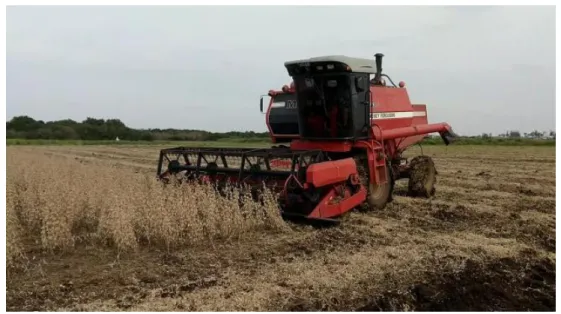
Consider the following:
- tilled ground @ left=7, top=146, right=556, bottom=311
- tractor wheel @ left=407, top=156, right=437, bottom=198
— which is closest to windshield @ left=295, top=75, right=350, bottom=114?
tilled ground @ left=7, top=146, right=556, bottom=311

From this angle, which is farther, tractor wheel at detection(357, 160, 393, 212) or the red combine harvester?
tractor wheel at detection(357, 160, 393, 212)

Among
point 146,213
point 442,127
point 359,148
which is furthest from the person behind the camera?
point 442,127

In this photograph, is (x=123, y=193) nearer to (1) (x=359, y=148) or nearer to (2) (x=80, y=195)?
(2) (x=80, y=195)

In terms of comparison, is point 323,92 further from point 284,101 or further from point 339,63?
point 284,101

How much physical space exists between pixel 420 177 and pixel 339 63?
9.46 feet

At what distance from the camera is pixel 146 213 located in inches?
224

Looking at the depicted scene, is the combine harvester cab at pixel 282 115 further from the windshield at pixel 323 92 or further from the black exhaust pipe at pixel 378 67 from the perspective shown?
the black exhaust pipe at pixel 378 67

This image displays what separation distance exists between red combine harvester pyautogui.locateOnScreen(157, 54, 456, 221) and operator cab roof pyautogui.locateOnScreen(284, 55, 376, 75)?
0.5 inches

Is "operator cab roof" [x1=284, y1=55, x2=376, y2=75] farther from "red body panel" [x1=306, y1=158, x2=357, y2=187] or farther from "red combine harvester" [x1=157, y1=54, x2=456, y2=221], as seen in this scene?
"red body panel" [x1=306, y1=158, x2=357, y2=187]

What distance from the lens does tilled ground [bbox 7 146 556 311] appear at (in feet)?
13.1

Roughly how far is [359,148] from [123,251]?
3.94 m

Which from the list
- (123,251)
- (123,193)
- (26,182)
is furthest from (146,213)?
(26,182)

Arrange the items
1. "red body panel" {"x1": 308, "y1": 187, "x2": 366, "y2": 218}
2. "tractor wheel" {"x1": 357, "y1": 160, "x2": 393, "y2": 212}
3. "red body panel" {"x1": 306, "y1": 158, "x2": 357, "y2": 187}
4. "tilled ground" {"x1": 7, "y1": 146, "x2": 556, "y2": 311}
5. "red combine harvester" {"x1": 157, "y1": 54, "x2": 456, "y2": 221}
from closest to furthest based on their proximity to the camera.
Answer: "tilled ground" {"x1": 7, "y1": 146, "x2": 556, "y2": 311} → "red body panel" {"x1": 306, "y1": 158, "x2": 357, "y2": 187} → "red body panel" {"x1": 308, "y1": 187, "x2": 366, "y2": 218} → "red combine harvester" {"x1": 157, "y1": 54, "x2": 456, "y2": 221} → "tractor wheel" {"x1": 357, "y1": 160, "x2": 393, "y2": 212}

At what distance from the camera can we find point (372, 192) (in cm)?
782
